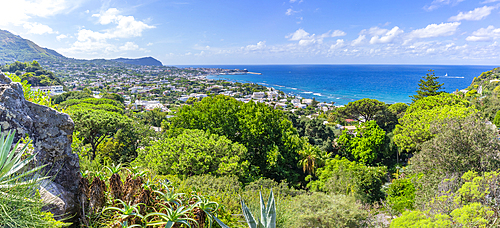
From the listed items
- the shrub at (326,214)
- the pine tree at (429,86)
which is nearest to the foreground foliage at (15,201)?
the shrub at (326,214)

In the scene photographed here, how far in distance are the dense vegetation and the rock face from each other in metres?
0.25

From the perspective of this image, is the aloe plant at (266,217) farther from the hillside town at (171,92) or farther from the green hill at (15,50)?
the green hill at (15,50)

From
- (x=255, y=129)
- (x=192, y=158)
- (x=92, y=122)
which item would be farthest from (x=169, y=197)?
(x=92, y=122)

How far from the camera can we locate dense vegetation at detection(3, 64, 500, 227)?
124 inches

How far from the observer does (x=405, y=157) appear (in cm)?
1991

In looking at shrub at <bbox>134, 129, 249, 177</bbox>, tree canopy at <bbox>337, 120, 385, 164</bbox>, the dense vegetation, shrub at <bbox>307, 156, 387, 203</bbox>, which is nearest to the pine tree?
the dense vegetation

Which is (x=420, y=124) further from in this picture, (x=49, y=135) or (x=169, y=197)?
(x=49, y=135)

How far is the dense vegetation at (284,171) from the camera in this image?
10.4 feet

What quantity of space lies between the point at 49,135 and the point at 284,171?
12.9 meters

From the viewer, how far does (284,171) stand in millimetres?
14719

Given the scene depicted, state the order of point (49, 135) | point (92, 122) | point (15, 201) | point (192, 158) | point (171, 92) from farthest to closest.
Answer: point (171, 92)
point (92, 122)
point (192, 158)
point (49, 135)
point (15, 201)

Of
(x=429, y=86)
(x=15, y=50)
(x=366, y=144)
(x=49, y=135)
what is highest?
(x=15, y=50)

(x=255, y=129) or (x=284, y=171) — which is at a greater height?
(x=255, y=129)

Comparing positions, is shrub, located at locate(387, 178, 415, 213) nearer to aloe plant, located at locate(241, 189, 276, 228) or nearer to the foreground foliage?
aloe plant, located at locate(241, 189, 276, 228)
